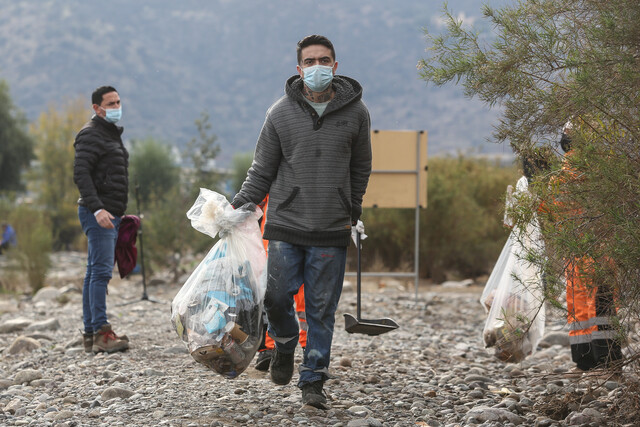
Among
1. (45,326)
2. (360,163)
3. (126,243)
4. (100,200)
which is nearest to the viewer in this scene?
(360,163)

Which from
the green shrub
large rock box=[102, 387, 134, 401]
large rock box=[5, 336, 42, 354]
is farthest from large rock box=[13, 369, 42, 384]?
the green shrub

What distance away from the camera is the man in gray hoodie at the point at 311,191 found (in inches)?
179

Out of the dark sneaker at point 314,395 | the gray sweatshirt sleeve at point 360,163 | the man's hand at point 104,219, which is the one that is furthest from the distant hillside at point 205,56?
the dark sneaker at point 314,395

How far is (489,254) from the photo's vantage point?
16.5 m

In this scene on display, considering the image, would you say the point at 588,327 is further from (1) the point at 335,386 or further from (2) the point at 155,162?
(2) the point at 155,162

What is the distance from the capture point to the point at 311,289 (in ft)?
15.2

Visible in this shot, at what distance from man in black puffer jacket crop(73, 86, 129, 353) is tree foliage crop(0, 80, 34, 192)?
37321mm

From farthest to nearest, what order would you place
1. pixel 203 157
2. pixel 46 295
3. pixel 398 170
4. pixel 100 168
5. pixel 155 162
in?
pixel 155 162, pixel 203 157, pixel 46 295, pixel 398 170, pixel 100 168

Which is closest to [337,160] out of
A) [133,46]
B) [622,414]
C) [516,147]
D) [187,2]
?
[516,147]

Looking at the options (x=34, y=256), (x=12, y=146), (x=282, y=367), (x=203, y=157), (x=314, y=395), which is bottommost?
(x=314, y=395)

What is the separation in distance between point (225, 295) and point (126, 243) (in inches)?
98.7

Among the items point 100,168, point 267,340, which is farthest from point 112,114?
point 267,340

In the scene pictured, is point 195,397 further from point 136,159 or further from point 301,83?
point 136,159

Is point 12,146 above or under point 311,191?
above
